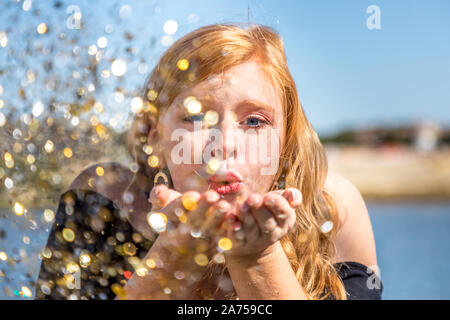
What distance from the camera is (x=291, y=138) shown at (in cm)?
57

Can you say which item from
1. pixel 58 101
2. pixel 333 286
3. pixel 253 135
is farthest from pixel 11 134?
pixel 333 286

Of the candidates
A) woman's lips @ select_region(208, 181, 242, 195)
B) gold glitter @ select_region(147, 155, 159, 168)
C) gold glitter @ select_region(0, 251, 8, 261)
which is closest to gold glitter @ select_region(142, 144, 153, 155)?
gold glitter @ select_region(147, 155, 159, 168)

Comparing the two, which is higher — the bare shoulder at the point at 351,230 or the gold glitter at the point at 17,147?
the gold glitter at the point at 17,147

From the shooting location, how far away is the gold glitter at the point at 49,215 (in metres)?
0.56

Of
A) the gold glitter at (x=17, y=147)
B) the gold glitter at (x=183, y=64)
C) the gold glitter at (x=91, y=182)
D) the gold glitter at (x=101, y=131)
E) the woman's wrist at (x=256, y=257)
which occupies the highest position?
the gold glitter at (x=183, y=64)

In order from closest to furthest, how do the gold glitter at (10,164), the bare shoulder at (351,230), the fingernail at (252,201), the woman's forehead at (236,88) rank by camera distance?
the fingernail at (252,201)
the woman's forehead at (236,88)
the gold glitter at (10,164)
the bare shoulder at (351,230)

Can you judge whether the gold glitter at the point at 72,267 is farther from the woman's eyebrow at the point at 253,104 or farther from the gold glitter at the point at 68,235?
the woman's eyebrow at the point at 253,104

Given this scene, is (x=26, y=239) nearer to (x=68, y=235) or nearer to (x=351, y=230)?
(x=68, y=235)

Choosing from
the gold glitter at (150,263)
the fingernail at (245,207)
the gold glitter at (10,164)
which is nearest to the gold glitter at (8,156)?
the gold glitter at (10,164)

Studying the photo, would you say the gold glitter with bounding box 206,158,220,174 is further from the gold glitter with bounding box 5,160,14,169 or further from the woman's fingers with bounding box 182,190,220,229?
the gold glitter with bounding box 5,160,14,169

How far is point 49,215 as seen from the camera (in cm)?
56

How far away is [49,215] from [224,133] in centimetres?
26
